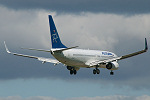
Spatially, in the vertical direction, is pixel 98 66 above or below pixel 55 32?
below

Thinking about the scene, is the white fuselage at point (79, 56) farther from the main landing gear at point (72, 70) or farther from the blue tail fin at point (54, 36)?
the main landing gear at point (72, 70)

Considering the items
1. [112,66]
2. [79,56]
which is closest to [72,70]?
[79,56]

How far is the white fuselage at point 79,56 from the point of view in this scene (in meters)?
109

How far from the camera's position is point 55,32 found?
109250 millimetres

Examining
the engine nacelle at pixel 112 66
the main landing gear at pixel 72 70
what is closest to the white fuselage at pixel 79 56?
the main landing gear at pixel 72 70

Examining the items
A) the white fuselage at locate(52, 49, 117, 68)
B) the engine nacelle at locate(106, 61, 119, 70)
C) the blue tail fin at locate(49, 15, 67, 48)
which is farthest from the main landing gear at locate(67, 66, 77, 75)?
the blue tail fin at locate(49, 15, 67, 48)

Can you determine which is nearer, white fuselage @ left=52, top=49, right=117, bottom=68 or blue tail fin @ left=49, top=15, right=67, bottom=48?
blue tail fin @ left=49, top=15, right=67, bottom=48

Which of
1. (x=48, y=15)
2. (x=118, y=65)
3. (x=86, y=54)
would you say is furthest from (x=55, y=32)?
(x=118, y=65)

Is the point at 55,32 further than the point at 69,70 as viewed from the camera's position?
No

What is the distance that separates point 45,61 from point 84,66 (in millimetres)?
9570

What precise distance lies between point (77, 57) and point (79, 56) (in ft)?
3.87

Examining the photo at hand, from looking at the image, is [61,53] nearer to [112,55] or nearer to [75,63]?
[75,63]

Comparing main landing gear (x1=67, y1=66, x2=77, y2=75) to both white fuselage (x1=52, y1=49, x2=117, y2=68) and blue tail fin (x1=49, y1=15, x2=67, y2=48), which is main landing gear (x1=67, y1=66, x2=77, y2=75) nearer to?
white fuselage (x1=52, y1=49, x2=117, y2=68)

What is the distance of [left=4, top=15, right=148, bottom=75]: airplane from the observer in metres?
108
